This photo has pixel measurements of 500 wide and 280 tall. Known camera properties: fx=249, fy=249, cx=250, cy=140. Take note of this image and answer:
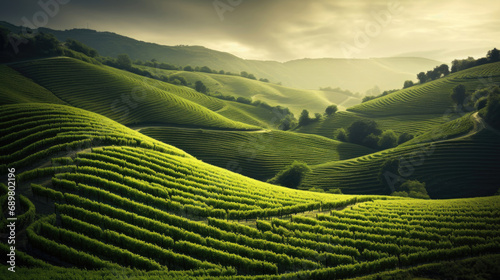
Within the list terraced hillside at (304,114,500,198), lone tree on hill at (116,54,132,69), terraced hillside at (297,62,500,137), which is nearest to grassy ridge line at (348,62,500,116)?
terraced hillside at (297,62,500,137)

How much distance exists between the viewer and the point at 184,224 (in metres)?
17.6

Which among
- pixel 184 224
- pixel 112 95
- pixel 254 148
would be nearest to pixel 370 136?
pixel 254 148

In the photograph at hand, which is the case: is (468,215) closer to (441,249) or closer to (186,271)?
(441,249)

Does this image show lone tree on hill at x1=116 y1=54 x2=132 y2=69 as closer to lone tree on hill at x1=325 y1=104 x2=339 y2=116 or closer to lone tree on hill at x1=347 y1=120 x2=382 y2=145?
lone tree on hill at x1=325 y1=104 x2=339 y2=116

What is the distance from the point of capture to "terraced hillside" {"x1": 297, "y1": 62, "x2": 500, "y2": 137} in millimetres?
106500

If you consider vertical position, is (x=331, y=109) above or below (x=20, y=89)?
above

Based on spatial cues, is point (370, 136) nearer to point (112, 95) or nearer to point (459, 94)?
point (459, 94)

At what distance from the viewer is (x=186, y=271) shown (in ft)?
Answer: 44.2

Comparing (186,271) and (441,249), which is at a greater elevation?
(441,249)

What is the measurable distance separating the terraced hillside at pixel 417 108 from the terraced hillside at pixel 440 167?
2962cm

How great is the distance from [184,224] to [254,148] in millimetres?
63128

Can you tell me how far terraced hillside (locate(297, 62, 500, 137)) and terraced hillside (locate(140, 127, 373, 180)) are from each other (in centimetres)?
2580

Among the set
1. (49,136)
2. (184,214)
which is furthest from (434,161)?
(49,136)

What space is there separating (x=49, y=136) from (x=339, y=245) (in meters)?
30.2
